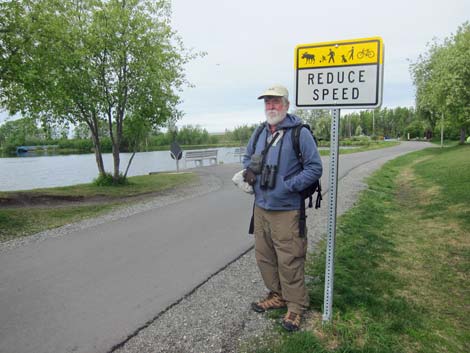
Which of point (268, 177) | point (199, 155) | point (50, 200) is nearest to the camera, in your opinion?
point (268, 177)

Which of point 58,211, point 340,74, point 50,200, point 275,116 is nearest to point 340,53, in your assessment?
point 340,74

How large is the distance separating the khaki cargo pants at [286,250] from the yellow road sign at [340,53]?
4.46 feet

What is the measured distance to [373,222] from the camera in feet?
22.7

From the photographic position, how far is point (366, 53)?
9.03 feet

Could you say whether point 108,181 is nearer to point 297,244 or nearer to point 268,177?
point 268,177

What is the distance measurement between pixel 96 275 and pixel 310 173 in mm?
3194

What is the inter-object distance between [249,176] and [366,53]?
148 cm

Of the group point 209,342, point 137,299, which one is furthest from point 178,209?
point 209,342

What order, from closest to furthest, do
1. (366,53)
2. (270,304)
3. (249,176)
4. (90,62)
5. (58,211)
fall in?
(366,53)
(249,176)
(270,304)
(58,211)
(90,62)

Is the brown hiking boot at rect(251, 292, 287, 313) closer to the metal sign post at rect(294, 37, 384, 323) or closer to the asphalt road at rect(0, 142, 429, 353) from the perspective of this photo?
the metal sign post at rect(294, 37, 384, 323)

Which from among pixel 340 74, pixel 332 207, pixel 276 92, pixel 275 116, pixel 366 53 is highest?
pixel 366 53

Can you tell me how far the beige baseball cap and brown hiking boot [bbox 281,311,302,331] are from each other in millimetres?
2023

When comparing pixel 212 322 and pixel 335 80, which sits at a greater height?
pixel 335 80

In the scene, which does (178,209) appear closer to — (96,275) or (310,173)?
(96,275)
